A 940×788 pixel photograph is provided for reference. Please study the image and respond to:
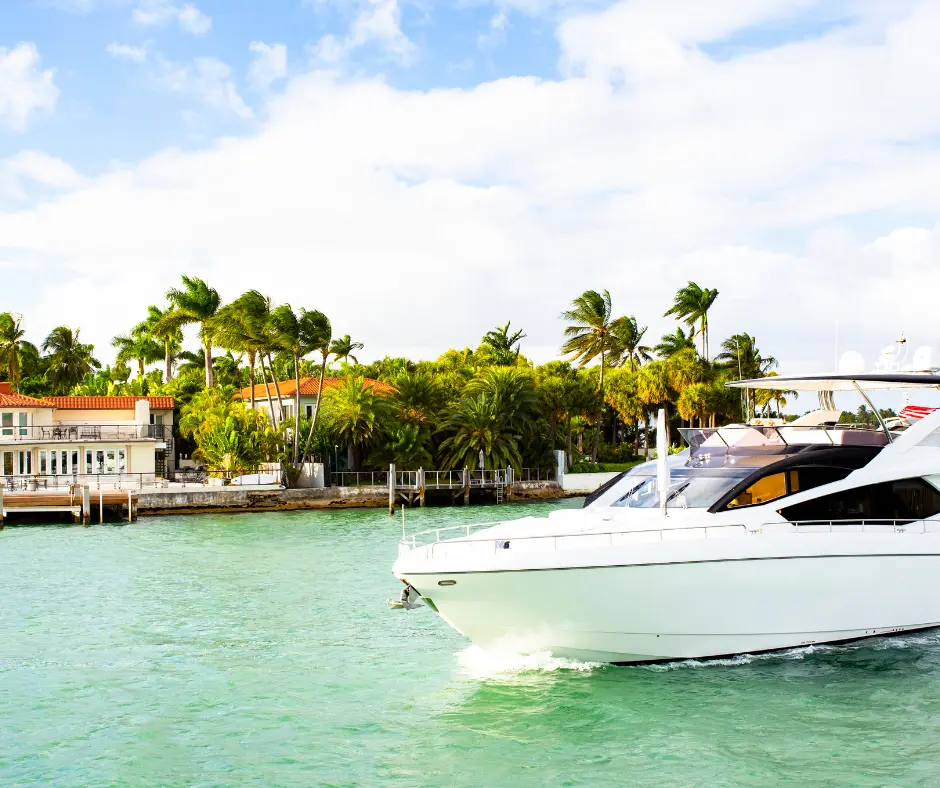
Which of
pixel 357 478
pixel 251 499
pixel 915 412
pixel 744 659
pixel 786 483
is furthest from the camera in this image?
pixel 357 478

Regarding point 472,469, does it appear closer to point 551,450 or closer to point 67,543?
point 551,450

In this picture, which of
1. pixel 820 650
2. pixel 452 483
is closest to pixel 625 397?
pixel 452 483

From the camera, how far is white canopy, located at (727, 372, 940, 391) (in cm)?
1559

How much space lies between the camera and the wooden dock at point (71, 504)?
38.8 m

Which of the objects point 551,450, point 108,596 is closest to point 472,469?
point 551,450

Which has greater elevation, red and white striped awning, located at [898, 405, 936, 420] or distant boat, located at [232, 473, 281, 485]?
red and white striped awning, located at [898, 405, 936, 420]

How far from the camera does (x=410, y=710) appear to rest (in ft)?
39.4

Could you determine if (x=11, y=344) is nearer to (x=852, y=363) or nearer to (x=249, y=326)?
(x=249, y=326)

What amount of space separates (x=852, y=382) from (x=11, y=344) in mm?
64277

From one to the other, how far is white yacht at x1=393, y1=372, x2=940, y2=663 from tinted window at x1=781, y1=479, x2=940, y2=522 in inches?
0.8

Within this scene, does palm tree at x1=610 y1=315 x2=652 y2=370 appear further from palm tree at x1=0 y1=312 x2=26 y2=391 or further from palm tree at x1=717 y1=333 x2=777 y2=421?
palm tree at x1=0 y1=312 x2=26 y2=391

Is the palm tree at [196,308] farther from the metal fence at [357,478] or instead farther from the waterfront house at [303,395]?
the metal fence at [357,478]

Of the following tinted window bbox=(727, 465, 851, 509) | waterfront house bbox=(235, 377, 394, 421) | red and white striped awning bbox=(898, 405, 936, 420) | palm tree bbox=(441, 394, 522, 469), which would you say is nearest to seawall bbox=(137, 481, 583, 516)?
palm tree bbox=(441, 394, 522, 469)

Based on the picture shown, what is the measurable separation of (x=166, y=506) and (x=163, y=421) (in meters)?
17.4
